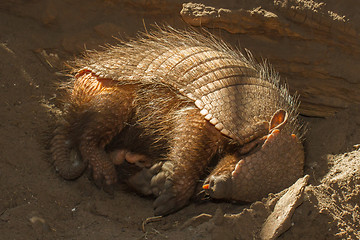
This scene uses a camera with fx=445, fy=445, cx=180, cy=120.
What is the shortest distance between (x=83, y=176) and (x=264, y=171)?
167 centimetres

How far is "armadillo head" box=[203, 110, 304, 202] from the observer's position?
3.07 metres

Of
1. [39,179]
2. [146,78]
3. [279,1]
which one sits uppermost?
[279,1]

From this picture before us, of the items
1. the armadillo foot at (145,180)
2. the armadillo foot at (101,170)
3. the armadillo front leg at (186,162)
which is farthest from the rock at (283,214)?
the armadillo foot at (101,170)

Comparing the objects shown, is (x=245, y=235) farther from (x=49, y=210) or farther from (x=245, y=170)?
(x=49, y=210)

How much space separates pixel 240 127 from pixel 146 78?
97 cm

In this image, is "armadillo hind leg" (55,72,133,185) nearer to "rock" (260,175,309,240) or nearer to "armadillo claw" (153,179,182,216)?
"armadillo claw" (153,179,182,216)

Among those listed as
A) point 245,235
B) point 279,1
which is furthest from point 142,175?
point 279,1

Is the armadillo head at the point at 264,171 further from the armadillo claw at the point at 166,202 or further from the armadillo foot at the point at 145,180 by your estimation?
the armadillo foot at the point at 145,180

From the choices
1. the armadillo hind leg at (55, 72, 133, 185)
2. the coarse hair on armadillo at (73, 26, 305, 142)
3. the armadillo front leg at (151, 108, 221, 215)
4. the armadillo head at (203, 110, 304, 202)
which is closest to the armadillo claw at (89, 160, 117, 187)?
the armadillo hind leg at (55, 72, 133, 185)

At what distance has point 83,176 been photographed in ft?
12.9

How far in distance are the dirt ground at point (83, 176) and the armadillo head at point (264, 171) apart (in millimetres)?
160

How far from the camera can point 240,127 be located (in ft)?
10.6

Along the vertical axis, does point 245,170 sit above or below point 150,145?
above

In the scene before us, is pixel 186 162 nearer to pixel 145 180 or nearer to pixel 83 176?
pixel 145 180
